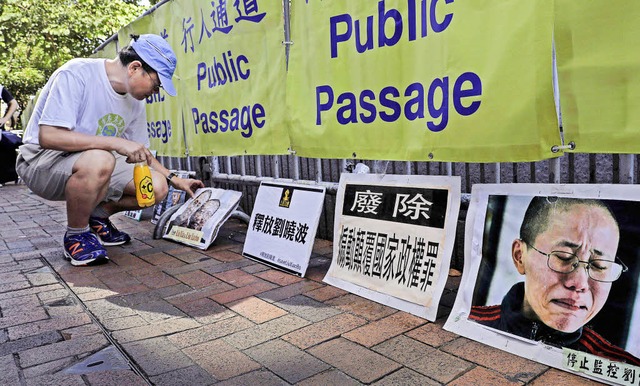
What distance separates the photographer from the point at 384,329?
2.29 metres

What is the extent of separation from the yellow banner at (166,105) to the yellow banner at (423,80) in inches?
74.2

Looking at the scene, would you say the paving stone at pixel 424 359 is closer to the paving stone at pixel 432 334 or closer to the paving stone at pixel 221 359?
the paving stone at pixel 432 334

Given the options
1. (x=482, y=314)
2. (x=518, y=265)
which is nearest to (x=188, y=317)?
(x=482, y=314)

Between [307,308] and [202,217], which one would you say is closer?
[307,308]

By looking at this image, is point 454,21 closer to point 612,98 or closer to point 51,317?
point 612,98

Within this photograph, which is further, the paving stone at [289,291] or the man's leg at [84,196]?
the man's leg at [84,196]

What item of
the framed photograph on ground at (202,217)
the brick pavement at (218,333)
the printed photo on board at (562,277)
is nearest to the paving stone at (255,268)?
the brick pavement at (218,333)

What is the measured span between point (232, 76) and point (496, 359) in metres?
2.82

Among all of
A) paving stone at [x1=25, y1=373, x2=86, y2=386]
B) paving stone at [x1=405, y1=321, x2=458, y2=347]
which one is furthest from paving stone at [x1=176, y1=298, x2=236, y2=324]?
paving stone at [x1=405, y1=321, x2=458, y2=347]

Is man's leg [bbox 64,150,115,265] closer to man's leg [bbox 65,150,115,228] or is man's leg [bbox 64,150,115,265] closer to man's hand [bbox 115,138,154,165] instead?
man's leg [bbox 65,150,115,228]

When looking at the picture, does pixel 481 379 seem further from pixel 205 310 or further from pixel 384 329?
pixel 205 310

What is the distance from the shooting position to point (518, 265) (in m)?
2.12

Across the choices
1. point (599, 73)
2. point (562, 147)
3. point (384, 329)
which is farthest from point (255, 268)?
point (599, 73)

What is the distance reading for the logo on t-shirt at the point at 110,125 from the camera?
150 inches
